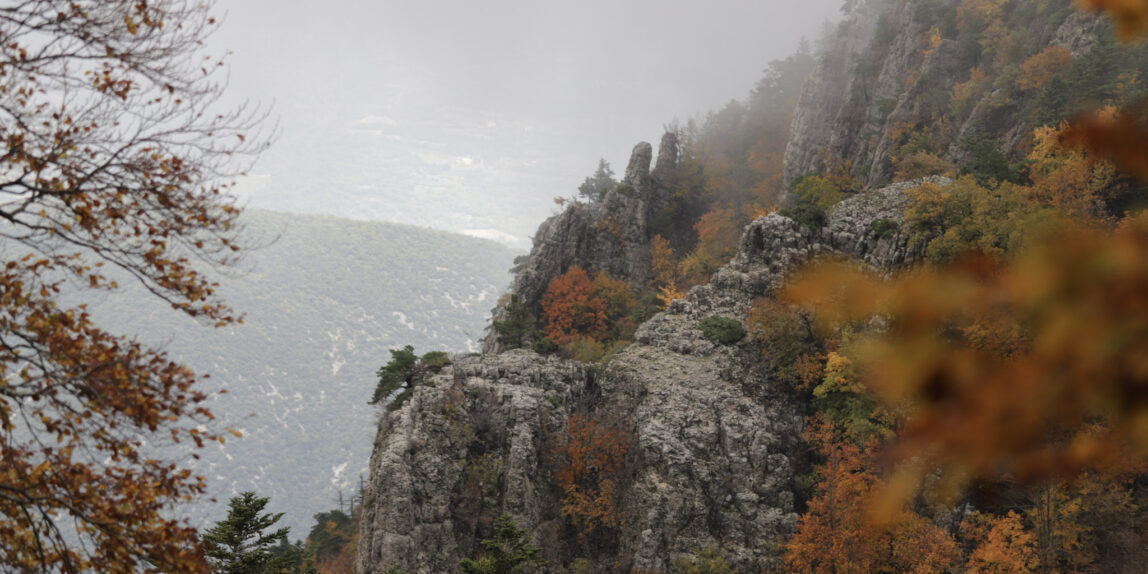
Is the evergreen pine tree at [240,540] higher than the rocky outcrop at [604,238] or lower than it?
lower

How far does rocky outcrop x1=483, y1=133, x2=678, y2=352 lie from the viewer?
5247 cm

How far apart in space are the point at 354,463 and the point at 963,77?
144 meters

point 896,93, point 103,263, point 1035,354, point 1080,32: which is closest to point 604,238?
point 896,93

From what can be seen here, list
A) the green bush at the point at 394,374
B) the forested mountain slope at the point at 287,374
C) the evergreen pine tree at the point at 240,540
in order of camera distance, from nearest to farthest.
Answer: the evergreen pine tree at the point at 240,540
the green bush at the point at 394,374
the forested mountain slope at the point at 287,374

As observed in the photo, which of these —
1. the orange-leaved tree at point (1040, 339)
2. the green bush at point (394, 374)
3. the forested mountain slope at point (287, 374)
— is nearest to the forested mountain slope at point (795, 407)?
the green bush at point (394, 374)

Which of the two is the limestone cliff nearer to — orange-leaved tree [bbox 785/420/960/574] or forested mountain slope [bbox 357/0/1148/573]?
forested mountain slope [bbox 357/0/1148/573]

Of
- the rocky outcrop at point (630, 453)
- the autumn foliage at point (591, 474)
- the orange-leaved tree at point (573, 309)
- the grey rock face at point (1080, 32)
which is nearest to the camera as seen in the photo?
the rocky outcrop at point (630, 453)

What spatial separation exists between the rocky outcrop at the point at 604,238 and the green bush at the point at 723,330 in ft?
64.1

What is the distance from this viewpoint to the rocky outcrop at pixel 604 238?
Result: 52.5 m

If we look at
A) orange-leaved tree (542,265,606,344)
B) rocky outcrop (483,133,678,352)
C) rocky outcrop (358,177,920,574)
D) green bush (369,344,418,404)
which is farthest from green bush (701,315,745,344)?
rocky outcrop (483,133,678,352)

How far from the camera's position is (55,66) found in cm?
724

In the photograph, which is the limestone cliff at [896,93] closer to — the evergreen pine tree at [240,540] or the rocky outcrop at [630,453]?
the rocky outcrop at [630,453]

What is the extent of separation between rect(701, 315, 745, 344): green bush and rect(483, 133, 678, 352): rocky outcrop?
64.1 feet

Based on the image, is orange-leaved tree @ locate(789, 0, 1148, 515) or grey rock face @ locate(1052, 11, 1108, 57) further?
grey rock face @ locate(1052, 11, 1108, 57)
